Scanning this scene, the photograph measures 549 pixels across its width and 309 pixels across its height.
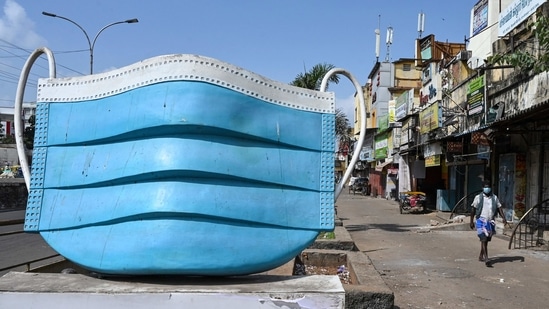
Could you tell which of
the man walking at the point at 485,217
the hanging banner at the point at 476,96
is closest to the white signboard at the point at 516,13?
the hanging banner at the point at 476,96

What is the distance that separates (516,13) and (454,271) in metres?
8.55

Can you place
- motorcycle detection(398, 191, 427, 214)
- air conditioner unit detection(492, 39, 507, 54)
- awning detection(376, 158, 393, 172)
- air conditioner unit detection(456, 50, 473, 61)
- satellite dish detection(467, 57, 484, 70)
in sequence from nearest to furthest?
1. air conditioner unit detection(492, 39, 507, 54)
2. satellite dish detection(467, 57, 484, 70)
3. air conditioner unit detection(456, 50, 473, 61)
4. motorcycle detection(398, 191, 427, 214)
5. awning detection(376, 158, 393, 172)

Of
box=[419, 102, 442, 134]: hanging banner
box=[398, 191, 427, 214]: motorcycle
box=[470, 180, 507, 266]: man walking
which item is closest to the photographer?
box=[470, 180, 507, 266]: man walking

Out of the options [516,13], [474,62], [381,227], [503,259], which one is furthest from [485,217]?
[474,62]

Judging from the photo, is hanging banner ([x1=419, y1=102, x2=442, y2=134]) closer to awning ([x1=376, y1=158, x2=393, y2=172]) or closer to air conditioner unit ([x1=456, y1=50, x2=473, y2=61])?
air conditioner unit ([x1=456, y1=50, x2=473, y2=61])

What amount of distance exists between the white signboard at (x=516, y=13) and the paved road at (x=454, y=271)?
5.97 meters

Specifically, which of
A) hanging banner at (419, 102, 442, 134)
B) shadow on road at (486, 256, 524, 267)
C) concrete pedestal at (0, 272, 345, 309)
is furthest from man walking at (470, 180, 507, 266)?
hanging banner at (419, 102, 442, 134)

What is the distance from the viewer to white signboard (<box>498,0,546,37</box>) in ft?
42.6

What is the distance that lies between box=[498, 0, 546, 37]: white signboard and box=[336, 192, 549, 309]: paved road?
5.97 metres

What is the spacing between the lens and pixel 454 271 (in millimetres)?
9188

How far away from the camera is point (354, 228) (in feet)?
55.0

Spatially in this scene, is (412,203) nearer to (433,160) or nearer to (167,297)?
(433,160)

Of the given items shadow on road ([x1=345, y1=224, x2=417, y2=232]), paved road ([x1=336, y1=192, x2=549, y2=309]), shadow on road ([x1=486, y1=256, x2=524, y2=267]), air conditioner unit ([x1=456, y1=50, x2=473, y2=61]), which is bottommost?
paved road ([x1=336, y1=192, x2=549, y2=309])

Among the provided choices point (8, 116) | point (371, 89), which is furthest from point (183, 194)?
point (8, 116)
